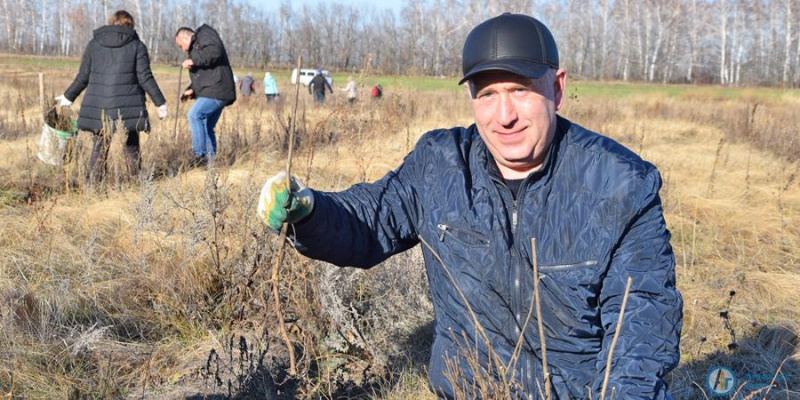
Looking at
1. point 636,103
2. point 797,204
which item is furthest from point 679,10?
point 797,204

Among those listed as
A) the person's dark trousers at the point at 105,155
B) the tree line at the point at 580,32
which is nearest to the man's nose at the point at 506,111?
the person's dark trousers at the point at 105,155

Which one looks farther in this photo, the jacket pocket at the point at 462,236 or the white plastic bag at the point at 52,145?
the white plastic bag at the point at 52,145

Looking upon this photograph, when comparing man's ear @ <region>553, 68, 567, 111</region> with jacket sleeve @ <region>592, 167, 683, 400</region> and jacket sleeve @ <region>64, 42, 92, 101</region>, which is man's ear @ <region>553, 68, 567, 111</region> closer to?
jacket sleeve @ <region>592, 167, 683, 400</region>

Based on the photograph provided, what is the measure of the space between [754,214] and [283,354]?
4388mm

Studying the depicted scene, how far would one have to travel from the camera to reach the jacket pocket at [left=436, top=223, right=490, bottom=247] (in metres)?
1.75

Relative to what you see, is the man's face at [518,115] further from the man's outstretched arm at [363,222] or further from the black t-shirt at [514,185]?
the man's outstretched arm at [363,222]

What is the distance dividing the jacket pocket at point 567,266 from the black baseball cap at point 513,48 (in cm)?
46

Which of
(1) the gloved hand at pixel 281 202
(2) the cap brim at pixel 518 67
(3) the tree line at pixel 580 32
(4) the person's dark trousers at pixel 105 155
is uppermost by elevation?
(3) the tree line at pixel 580 32

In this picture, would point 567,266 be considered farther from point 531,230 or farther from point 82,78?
point 82,78

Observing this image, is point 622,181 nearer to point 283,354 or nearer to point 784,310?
point 283,354

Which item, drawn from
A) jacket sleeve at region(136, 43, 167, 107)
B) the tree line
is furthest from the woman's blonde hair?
the tree line

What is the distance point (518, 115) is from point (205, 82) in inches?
219

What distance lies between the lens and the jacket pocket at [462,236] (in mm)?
1754

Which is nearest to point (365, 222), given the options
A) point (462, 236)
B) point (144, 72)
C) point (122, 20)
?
point (462, 236)
